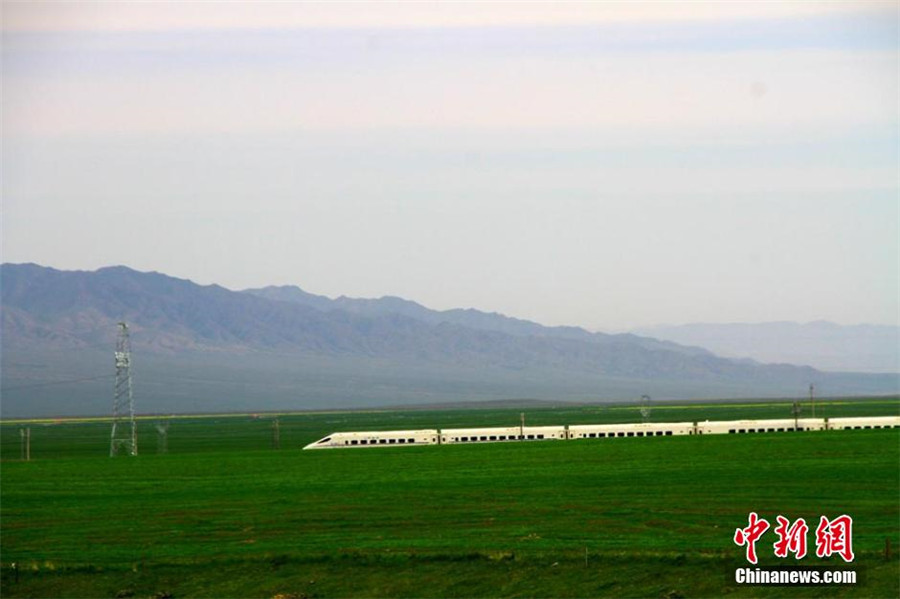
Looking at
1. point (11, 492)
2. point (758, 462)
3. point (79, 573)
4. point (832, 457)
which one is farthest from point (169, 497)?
point (832, 457)

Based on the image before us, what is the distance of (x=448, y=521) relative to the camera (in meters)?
43.6

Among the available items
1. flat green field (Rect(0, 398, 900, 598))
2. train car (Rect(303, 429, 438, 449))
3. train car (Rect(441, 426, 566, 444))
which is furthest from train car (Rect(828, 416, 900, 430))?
train car (Rect(303, 429, 438, 449))

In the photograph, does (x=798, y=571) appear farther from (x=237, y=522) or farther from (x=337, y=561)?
(x=237, y=522)

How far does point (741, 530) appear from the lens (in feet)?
123

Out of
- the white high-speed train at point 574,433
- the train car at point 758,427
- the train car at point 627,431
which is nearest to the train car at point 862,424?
the white high-speed train at point 574,433

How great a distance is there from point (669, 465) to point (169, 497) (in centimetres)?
2337

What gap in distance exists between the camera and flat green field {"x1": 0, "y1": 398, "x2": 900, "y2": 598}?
33562mm

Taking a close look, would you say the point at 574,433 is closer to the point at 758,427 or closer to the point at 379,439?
the point at 758,427

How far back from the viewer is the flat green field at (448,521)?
3356 centimetres

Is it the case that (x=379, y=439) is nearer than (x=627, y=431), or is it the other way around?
(x=379, y=439)

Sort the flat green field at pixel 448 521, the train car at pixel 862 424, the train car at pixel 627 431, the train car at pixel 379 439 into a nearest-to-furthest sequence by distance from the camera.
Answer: the flat green field at pixel 448 521
the train car at pixel 379 439
the train car at pixel 862 424
the train car at pixel 627 431

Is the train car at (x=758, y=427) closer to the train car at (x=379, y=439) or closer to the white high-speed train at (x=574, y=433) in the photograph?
the white high-speed train at (x=574, y=433)

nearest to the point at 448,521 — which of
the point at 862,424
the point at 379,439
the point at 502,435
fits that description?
the point at 379,439

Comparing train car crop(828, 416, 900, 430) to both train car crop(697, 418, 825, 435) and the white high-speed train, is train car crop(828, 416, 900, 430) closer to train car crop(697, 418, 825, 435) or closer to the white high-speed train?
the white high-speed train
